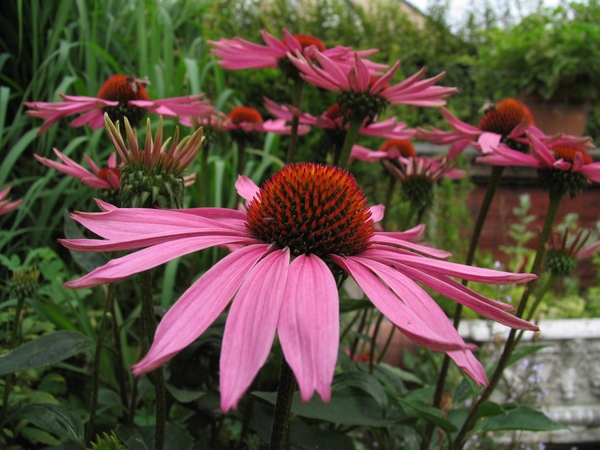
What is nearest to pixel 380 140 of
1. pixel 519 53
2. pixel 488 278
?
pixel 519 53

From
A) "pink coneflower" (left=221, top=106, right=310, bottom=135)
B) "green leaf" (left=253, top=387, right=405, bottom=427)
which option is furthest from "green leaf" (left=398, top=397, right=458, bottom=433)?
"pink coneflower" (left=221, top=106, right=310, bottom=135)

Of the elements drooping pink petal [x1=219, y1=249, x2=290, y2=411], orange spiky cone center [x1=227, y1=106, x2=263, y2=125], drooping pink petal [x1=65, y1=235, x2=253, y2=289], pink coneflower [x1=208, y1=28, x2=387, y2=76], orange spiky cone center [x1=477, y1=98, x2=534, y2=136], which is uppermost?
pink coneflower [x1=208, y1=28, x2=387, y2=76]

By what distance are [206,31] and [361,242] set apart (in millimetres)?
2148

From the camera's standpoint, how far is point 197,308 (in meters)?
0.35

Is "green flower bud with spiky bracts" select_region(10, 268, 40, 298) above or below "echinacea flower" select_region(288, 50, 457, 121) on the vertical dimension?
below

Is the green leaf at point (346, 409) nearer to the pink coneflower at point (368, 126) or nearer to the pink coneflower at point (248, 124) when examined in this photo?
the pink coneflower at point (368, 126)

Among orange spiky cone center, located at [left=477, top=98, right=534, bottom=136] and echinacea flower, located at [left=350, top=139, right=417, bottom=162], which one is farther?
echinacea flower, located at [left=350, top=139, right=417, bottom=162]

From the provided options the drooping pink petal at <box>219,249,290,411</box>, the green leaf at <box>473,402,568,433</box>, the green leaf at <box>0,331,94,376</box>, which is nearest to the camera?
the drooping pink petal at <box>219,249,290,411</box>

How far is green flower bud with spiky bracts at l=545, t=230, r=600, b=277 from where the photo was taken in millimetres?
839

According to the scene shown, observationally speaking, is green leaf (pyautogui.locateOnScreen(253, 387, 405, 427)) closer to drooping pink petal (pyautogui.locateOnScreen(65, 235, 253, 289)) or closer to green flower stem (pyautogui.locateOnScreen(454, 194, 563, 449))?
green flower stem (pyautogui.locateOnScreen(454, 194, 563, 449))

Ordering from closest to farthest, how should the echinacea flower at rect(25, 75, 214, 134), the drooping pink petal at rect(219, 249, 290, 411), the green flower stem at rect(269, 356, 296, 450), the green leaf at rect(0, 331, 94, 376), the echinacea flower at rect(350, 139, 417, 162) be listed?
the drooping pink petal at rect(219, 249, 290, 411)
the green flower stem at rect(269, 356, 296, 450)
the green leaf at rect(0, 331, 94, 376)
the echinacea flower at rect(25, 75, 214, 134)
the echinacea flower at rect(350, 139, 417, 162)

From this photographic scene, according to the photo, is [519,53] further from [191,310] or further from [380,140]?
[191,310]

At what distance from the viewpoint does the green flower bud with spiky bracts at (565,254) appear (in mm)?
839

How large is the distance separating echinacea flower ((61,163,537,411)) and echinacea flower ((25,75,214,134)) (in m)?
0.34
